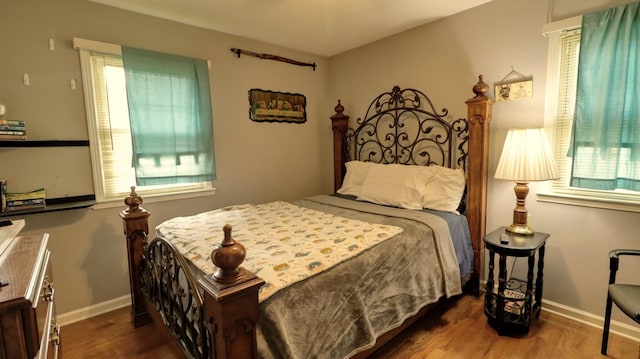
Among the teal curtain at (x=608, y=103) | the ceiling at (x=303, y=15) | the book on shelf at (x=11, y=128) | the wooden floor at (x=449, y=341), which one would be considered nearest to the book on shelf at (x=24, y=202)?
the book on shelf at (x=11, y=128)

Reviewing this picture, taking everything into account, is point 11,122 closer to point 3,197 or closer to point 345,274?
point 3,197

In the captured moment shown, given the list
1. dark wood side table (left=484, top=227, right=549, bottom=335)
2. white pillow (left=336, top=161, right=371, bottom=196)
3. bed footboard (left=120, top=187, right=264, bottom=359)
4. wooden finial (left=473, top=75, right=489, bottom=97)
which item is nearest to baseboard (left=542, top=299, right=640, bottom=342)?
dark wood side table (left=484, top=227, right=549, bottom=335)

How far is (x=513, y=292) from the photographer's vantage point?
2.22 metres

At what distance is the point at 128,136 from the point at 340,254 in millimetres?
2109

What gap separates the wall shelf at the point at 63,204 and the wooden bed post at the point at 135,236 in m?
0.43

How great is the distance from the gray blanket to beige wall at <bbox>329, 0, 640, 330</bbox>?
2.56 feet

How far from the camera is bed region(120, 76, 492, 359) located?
3.88ft

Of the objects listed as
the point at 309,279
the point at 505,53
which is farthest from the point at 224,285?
the point at 505,53

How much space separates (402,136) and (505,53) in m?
1.12

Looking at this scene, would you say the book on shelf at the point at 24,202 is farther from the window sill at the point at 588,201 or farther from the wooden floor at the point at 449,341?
the window sill at the point at 588,201

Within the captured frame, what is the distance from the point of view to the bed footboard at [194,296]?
1.03 m

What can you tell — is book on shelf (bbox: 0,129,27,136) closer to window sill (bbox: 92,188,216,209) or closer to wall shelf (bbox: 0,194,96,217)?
wall shelf (bbox: 0,194,96,217)

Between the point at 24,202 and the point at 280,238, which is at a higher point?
the point at 24,202

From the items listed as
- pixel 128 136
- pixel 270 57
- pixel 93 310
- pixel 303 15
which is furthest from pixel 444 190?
pixel 93 310
